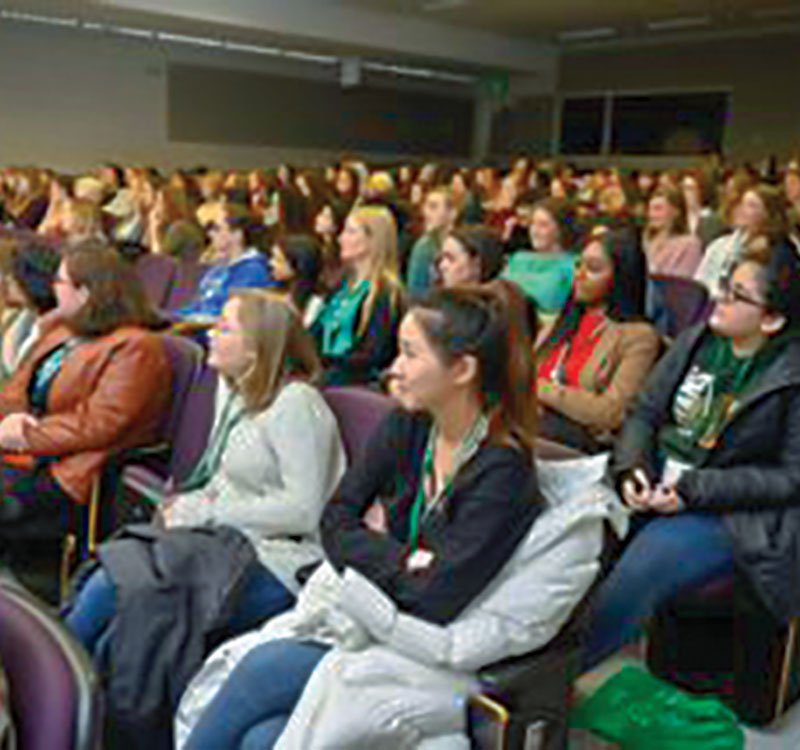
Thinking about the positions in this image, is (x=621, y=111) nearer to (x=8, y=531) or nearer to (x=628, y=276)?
(x=628, y=276)

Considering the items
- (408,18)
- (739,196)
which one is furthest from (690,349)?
(408,18)

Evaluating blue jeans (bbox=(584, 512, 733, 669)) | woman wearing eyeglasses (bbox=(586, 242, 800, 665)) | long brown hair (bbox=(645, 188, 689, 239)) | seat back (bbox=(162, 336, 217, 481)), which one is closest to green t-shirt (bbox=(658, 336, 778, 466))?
woman wearing eyeglasses (bbox=(586, 242, 800, 665))

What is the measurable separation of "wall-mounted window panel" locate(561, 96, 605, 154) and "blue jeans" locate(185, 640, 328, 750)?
14.2m

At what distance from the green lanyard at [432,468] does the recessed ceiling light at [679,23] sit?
11553mm

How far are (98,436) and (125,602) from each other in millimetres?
747

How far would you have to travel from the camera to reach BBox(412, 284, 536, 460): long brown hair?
1.75m

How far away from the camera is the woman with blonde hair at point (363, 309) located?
3568mm

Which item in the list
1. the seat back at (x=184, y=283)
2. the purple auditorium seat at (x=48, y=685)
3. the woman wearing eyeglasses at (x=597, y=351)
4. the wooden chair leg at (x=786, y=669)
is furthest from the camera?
the seat back at (x=184, y=283)

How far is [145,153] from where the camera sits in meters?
12.8

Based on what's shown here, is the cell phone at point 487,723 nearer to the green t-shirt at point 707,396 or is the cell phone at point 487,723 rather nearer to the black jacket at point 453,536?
the black jacket at point 453,536

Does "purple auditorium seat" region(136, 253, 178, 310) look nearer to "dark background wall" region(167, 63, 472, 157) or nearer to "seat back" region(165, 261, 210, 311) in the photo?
"seat back" region(165, 261, 210, 311)

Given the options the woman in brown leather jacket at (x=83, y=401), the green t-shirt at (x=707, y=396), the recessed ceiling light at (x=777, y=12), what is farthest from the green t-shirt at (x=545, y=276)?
the recessed ceiling light at (x=777, y=12)

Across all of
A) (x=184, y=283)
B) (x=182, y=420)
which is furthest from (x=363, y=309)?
(x=184, y=283)

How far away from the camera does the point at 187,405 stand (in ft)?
8.87
